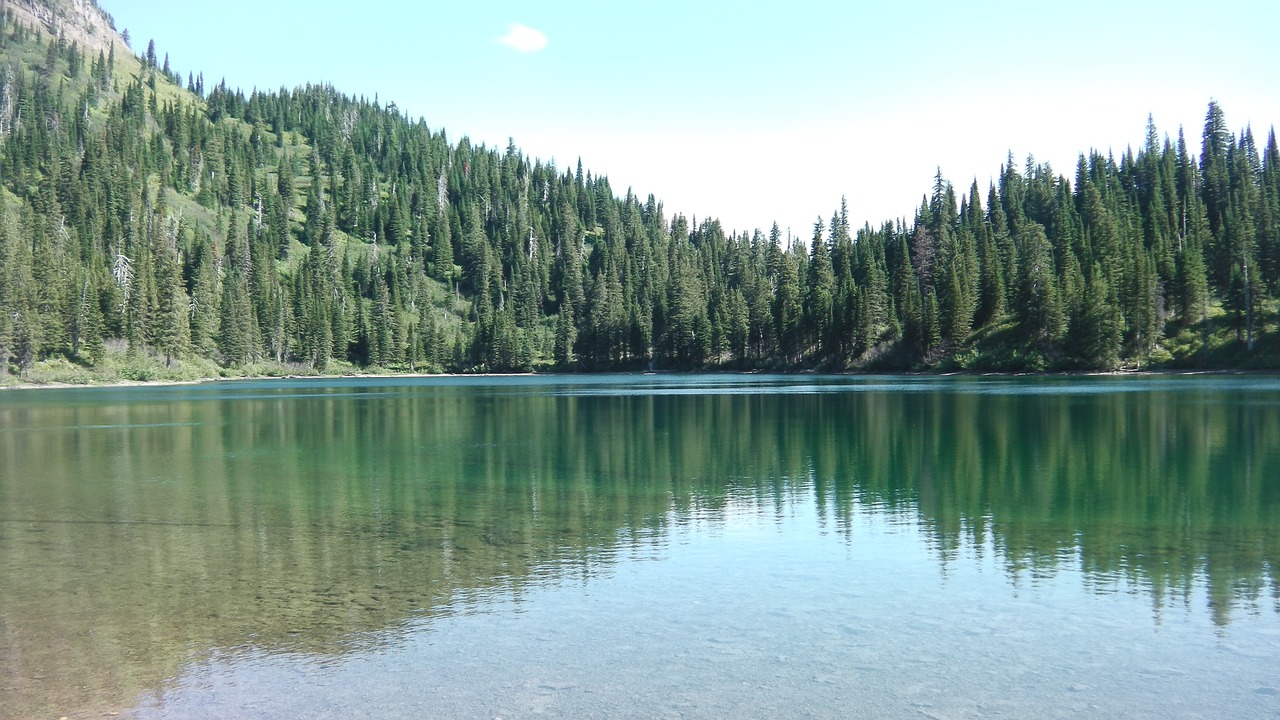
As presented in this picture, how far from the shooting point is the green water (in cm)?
970

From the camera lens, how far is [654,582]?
1450 cm

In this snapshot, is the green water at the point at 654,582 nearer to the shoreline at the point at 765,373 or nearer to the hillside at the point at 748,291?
the shoreline at the point at 765,373

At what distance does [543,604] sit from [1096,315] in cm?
10371

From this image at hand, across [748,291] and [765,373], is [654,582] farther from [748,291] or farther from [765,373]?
[748,291]

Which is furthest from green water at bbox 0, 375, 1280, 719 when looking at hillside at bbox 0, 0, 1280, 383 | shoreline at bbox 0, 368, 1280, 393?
hillside at bbox 0, 0, 1280, 383

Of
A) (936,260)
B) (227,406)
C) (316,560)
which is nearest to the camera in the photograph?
(316,560)

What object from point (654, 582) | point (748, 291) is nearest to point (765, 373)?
point (748, 291)

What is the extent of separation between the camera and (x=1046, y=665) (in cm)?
1028

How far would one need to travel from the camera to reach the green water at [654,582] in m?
9.70

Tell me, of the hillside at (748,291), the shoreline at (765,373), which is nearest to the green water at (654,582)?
the shoreline at (765,373)

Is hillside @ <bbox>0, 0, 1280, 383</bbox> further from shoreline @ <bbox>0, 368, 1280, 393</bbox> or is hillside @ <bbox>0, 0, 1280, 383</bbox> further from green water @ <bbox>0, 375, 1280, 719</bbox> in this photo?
green water @ <bbox>0, 375, 1280, 719</bbox>

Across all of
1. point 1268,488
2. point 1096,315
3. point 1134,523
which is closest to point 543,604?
point 1134,523

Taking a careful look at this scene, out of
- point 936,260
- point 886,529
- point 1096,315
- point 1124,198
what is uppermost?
point 1124,198

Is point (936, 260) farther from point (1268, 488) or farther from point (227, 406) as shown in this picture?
point (1268, 488)
